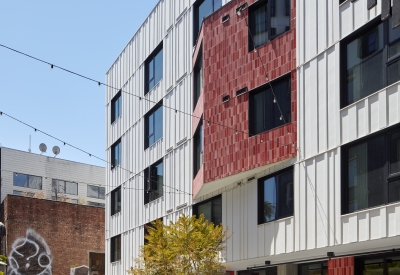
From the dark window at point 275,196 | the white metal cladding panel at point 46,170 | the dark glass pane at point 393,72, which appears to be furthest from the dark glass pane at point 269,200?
the white metal cladding panel at point 46,170

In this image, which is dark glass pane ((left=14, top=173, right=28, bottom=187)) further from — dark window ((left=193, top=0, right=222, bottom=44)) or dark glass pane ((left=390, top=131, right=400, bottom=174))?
dark glass pane ((left=390, top=131, right=400, bottom=174))

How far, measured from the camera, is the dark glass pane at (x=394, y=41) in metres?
16.0

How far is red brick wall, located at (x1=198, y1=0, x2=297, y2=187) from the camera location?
20141mm

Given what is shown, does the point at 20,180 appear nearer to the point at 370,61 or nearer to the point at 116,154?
the point at 116,154

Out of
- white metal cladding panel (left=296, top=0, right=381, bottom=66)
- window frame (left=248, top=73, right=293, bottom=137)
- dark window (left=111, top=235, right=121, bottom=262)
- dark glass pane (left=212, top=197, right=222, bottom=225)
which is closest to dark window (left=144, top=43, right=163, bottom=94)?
dark window (left=111, top=235, right=121, bottom=262)

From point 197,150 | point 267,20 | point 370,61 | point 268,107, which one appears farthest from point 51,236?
point 370,61

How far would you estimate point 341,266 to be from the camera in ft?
61.6

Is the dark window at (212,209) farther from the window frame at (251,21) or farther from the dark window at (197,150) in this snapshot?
the window frame at (251,21)

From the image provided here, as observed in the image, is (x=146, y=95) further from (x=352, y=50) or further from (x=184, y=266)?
(x=352, y=50)

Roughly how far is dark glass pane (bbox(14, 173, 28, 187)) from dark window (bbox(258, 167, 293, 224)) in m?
46.1

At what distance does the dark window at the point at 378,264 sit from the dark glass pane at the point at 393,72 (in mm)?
4145

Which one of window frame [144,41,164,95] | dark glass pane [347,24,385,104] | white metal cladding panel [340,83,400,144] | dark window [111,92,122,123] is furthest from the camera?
dark window [111,92,122,123]

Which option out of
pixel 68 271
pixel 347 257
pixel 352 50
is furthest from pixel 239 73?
pixel 68 271

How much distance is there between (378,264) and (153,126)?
54.8 feet
